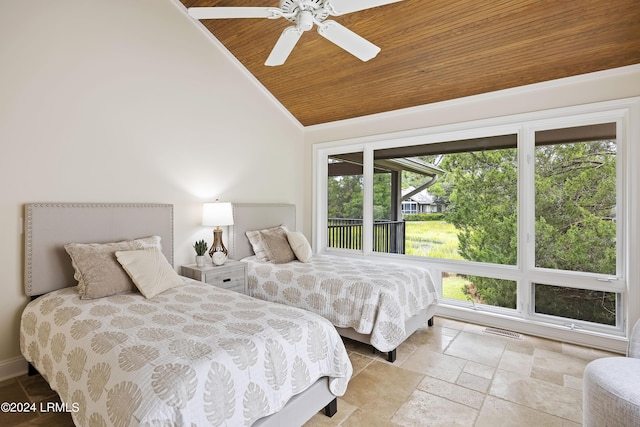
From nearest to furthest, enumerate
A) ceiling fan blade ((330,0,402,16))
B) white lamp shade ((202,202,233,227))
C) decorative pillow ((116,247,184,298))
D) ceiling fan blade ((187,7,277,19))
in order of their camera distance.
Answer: ceiling fan blade ((330,0,402,16)), ceiling fan blade ((187,7,277,19)), decorative pillow ((116,247,184,298)), white lamp shade ((202,202,233,227))

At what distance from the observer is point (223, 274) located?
3.37m

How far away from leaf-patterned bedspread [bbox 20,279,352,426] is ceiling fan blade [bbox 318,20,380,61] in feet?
6.05

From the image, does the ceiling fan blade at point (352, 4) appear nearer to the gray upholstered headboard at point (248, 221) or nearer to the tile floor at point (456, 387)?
the tile floor at point (456, 387)

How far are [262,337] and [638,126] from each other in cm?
353

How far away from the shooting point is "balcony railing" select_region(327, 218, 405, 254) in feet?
14.7

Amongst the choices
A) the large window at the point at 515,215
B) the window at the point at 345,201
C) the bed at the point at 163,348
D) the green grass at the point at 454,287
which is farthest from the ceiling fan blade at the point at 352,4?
the green grass at the point at 454,287

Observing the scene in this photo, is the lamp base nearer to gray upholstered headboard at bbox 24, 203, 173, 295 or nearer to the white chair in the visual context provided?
gray upholstered headboard at bbox 24, 203, 173, 295

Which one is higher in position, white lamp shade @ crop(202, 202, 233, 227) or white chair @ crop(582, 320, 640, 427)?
white lamp shade @ crop(202, 202, 233, 227)

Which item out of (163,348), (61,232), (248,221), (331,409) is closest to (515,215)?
(331,409)

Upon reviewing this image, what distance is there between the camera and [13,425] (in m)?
1.93

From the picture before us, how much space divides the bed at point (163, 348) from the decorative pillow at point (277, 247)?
116cm

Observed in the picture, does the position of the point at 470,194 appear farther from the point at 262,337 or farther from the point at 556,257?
the point at 262,337

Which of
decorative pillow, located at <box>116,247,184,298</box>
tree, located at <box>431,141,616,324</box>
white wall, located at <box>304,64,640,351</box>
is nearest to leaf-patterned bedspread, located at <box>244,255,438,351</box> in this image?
tree, located at <box>431,141,616,324</box>

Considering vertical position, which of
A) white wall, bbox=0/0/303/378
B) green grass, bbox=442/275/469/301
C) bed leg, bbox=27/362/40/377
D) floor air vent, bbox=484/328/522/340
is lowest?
floor air vent, bbox=484/328/522/340
